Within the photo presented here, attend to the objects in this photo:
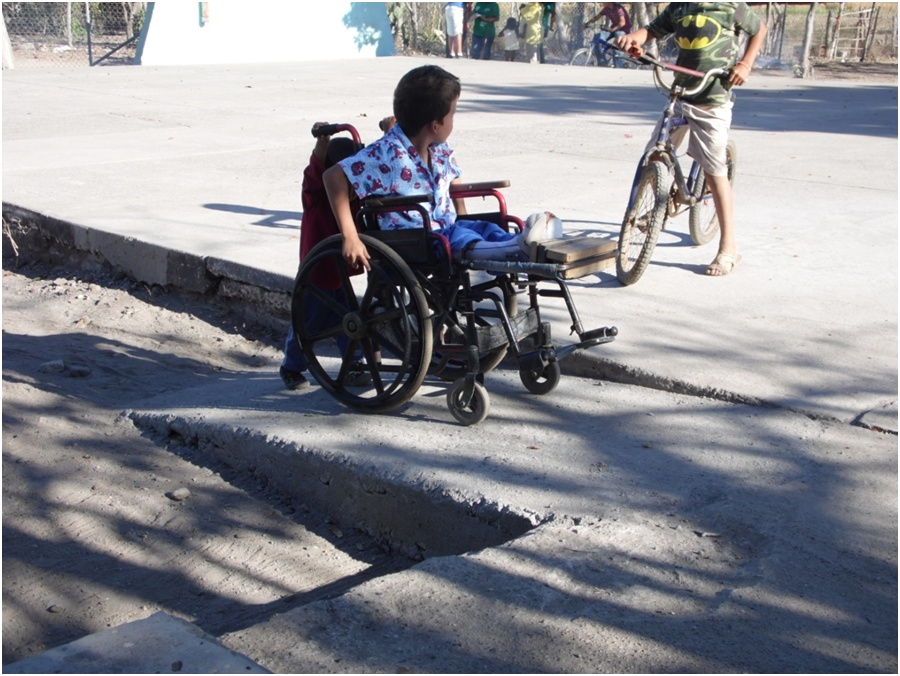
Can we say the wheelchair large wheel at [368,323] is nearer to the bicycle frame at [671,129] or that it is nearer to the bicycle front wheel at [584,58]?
the bicycle frame at [671,129]

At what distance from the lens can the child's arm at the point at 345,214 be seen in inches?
156

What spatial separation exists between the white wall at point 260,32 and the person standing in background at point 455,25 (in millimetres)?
1588

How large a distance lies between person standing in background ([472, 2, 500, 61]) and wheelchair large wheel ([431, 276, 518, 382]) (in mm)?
23737

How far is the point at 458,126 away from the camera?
12367mm

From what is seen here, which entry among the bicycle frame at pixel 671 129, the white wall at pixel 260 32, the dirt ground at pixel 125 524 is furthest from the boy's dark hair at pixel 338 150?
the white wall at pixel 260 32

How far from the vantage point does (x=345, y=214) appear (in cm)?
400

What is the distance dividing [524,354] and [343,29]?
24183mm

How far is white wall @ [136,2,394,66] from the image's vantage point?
23141 millimetres

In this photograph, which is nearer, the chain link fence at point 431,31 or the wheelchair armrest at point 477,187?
the wheelchair armrest at point 477,187

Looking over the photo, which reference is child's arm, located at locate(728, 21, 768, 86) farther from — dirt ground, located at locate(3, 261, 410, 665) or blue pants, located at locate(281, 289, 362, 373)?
dirt ground, located at locate(3, 261, 410, 665)

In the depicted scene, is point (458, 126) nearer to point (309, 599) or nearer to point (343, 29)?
point (309, 599)

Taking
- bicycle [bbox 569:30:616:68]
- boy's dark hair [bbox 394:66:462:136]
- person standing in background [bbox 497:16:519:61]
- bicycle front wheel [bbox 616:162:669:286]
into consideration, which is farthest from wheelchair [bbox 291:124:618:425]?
person standing in background [bbox 497:16:519:61]

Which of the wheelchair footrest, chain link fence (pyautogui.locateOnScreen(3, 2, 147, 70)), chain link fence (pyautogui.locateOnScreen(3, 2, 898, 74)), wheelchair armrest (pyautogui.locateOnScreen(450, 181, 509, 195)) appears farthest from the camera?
chain link fence (pyautogui.locateOnScreen(3, 2, 898, 74))

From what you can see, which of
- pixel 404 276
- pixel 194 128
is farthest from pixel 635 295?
pixel 194 128
